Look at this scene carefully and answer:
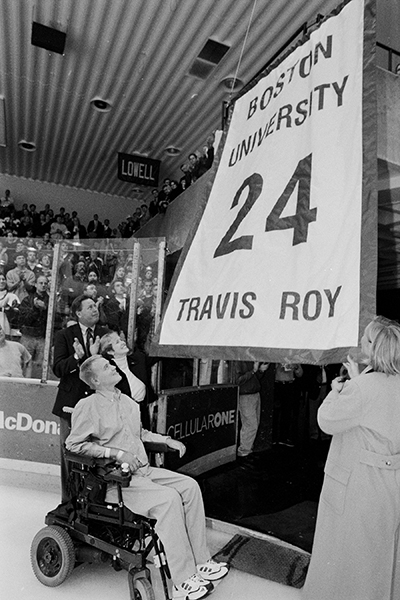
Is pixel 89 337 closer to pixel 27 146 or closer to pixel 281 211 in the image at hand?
pixel 281 211

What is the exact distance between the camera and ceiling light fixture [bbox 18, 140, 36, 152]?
29.9ft

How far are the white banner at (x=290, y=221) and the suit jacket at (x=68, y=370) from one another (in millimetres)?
1097

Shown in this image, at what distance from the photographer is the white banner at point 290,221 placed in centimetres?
163

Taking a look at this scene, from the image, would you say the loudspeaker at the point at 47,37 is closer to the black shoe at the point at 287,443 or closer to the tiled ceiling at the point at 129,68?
the tiled ceiling at the point at 129,68

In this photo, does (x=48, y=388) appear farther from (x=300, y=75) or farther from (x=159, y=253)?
(x=300, y=75)

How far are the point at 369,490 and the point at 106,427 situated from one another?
4.28 feet

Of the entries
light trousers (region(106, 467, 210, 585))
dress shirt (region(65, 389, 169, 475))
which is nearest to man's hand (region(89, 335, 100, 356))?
dress shirt (region(65, 389, 169, 475))

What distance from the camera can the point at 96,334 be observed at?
378cm

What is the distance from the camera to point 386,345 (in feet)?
6.70

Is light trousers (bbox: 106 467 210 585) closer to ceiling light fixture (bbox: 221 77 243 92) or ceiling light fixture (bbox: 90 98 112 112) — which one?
ceiling light fixture (bbox: 221 77 243 92)

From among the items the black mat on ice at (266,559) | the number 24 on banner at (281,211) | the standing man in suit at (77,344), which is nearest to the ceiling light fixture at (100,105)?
the standing man in suit at (77,344)

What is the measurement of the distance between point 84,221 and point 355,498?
11.4 m

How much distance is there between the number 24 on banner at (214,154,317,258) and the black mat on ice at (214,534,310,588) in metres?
1.89

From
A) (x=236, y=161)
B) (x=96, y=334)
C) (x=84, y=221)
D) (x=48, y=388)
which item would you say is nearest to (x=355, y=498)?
(x=236, y=161)
